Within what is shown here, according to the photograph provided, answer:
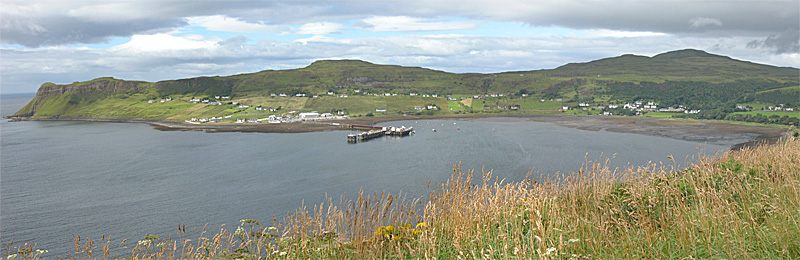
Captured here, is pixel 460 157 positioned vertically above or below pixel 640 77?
below

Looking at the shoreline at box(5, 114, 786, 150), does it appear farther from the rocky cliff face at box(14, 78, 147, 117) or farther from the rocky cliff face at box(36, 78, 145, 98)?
the rocky cliff face at box(36, 78, 145, 98)

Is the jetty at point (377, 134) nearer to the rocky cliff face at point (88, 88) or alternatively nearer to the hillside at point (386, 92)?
the hillside at point (386, 92)

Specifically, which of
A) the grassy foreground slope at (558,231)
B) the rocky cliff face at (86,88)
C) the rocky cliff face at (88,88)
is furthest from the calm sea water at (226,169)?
the rocky cliff face at (88,88)

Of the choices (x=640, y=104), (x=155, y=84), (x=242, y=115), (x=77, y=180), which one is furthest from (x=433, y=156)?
(x=155, y=84)

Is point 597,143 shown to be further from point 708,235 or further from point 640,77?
point 640,77

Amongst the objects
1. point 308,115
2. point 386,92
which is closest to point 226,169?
point 308,115

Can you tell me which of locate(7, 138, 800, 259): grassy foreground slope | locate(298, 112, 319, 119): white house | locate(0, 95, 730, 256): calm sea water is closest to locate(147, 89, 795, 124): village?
locate(298, 112, 319, 119): white house
